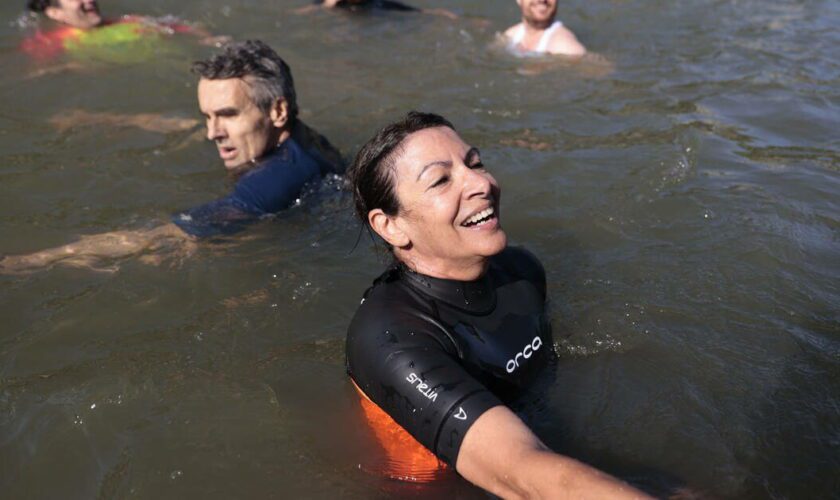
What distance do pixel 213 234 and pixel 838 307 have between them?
3.32 m

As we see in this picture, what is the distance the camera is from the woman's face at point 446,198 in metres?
3.09

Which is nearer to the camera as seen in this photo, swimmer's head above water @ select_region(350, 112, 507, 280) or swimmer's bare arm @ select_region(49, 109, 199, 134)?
swimmer's head above water @ select_region(350, 112, 507, 280)

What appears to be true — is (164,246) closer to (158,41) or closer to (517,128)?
(517,128)

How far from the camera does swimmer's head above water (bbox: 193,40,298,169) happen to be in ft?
16.8

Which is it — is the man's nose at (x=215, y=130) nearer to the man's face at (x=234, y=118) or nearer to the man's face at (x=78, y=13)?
the man's face at (x=234, y=118)

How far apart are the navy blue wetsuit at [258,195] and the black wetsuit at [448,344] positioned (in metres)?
1.77

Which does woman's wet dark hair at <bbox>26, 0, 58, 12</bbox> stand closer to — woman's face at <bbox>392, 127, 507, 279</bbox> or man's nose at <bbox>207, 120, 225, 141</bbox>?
man's nose at <bbox>207, 120, 225, 141</bbox>

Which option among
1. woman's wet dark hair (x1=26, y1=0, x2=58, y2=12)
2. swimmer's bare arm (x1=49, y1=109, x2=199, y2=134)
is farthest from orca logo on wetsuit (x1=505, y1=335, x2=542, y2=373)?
woman's wet dark hair (x1=26, y1=0, x2=58, y2=12)

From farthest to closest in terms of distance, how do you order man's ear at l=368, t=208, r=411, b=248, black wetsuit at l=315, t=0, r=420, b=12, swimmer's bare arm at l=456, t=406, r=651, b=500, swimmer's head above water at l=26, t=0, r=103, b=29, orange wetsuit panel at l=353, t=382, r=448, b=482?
black wetsuit at l=315, t=0, r=420, b=12
swimmer's head above water at l=26, t=0, r=103, b=29
man's ear at l=368, t=208, r=411, b=248
orange wetsuit panel at l=353, t=382, r=448, b=482
swimmer's bare arm at l=456, t=406, r=651, b=500

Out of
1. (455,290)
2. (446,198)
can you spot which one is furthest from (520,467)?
(446,198)

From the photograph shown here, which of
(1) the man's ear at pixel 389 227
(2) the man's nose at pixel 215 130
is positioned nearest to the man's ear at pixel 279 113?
(2) the man's nose at pixel 215 130

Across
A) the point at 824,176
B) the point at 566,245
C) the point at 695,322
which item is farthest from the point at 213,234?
the point at 824,176

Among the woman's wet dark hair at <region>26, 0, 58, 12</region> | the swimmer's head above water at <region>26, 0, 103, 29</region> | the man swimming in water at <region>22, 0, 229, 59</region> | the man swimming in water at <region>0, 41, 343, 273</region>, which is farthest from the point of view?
the woman's wet dark hair at <region>26, 0, 58, 12</region>

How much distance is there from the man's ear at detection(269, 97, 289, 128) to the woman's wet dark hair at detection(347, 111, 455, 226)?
211 centimetres
